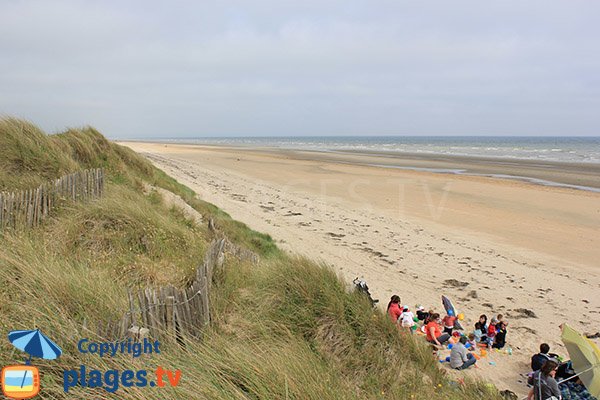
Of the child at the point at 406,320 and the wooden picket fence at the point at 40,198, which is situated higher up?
the wooden picket fence at the point at 40,198

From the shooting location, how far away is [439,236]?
12.5 m

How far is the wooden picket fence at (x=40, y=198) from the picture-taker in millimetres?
5211

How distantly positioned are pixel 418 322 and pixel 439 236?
629cm

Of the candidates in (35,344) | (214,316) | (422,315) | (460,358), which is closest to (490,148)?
(422,315)

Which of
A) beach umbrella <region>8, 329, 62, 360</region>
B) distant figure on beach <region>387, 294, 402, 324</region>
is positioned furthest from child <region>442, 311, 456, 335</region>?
beach umbrella <region>8, 329, 62, 360</region>

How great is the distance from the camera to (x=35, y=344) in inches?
99.7

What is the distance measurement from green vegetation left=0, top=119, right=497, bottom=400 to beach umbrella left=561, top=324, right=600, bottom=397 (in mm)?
1189

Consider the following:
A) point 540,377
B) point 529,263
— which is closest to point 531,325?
point 540,377

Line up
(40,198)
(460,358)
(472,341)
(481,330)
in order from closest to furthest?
(460,358), (40,198), (472,341), (481,330)

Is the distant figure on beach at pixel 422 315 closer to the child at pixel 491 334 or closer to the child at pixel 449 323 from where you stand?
the child at pixel 449 323

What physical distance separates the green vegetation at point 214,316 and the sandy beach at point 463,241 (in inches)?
79.6

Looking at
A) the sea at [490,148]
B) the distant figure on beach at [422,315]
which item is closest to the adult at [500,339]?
the distant figure on beach at [422,315]

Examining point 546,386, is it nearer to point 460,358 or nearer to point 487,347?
point 460,358

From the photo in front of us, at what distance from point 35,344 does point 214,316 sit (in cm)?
175
